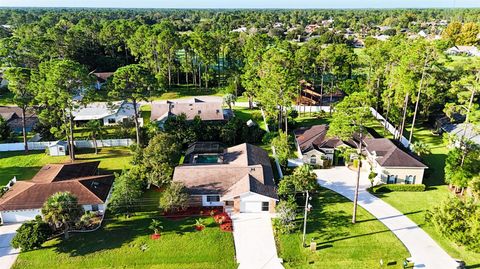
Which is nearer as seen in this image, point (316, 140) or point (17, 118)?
point (316, 140)

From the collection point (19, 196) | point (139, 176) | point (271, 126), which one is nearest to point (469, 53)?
point (271, 126)

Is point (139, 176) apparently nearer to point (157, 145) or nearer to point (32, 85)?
point (157, 145)

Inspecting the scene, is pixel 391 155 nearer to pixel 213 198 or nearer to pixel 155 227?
pixel 213 198

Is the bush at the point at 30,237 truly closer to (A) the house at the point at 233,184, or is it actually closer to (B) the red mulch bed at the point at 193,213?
(B) the red mulch bed at the point at 193,213

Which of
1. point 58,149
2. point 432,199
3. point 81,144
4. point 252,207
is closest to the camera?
point 252,207

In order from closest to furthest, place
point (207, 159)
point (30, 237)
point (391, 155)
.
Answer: point (30, 237) < point (391, 155) < point (207, 159)

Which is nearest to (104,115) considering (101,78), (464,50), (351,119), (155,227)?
(101,78)

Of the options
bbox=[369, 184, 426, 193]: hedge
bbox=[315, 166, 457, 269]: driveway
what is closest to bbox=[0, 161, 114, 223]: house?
bbox=[315, 166, 457, 269]: driveway
